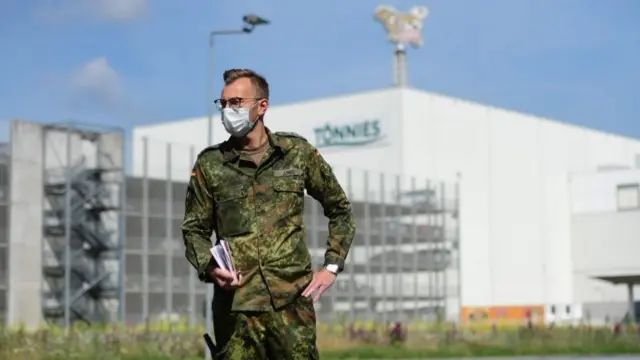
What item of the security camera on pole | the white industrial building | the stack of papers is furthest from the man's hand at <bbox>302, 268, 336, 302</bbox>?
the security camera on pole

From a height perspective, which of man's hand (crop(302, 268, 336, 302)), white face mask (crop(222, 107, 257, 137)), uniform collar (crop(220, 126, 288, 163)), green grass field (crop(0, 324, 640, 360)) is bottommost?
green grass field (crop(0, 324, 640, 360))

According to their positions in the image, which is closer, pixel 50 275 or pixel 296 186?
pixel 296 186

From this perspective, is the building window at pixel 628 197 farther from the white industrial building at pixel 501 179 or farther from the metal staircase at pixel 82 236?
the metal staircase at pixel 82 236

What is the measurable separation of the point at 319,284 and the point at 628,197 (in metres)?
84.5

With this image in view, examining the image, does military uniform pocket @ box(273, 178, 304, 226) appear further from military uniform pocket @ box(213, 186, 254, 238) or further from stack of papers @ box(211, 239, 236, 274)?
stack of papers @ box(211, 239, 236, 274)

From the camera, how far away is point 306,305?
5.06 m

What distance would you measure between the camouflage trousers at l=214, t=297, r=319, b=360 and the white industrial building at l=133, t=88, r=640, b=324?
243ft

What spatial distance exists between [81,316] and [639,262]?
47.1m

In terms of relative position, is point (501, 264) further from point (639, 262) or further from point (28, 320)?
point (28, 320)

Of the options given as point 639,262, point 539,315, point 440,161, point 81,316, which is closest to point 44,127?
point 81,316

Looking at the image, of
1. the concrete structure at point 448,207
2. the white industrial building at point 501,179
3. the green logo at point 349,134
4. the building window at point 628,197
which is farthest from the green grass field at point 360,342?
the building window at point 628,197

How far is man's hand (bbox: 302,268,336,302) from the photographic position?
504cm

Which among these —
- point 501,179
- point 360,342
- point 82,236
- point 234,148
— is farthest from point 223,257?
point 501,179

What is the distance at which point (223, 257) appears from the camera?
16.2ft
